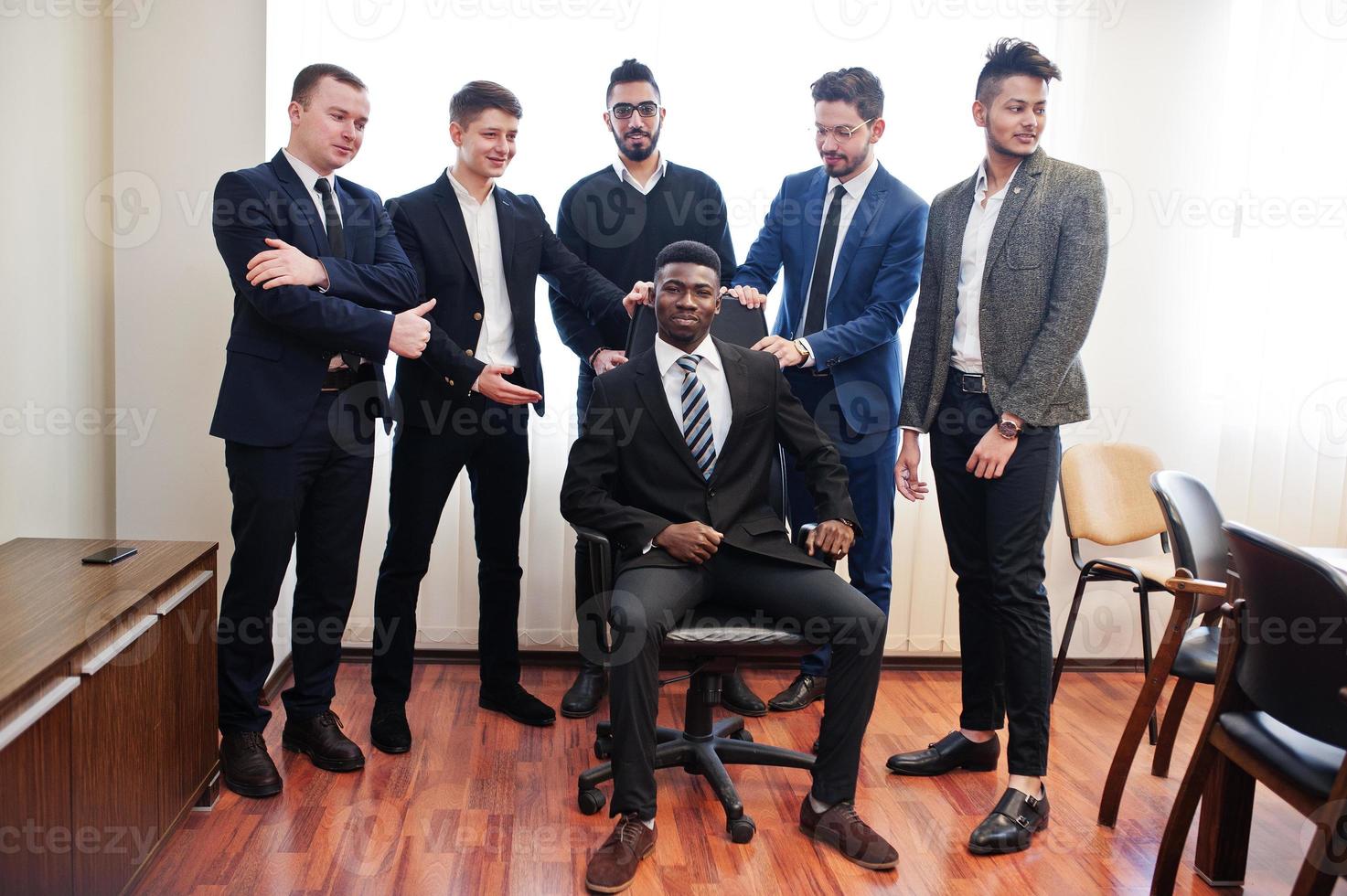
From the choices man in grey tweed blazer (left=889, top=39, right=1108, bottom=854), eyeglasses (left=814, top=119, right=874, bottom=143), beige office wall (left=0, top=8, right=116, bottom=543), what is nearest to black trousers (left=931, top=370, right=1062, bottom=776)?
man in grey tweed blazer (left=889, top=39, right=1108, bottom=854)

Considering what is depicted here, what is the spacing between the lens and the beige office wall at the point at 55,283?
2.68 meters

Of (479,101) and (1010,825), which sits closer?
(1010,825)

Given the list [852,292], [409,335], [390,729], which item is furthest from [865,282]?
[390,729]

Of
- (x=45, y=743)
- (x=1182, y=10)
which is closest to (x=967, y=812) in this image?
(x=45, y=743)

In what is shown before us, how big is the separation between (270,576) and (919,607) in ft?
7.79

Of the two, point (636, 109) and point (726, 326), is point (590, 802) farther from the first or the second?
point (636, 109)

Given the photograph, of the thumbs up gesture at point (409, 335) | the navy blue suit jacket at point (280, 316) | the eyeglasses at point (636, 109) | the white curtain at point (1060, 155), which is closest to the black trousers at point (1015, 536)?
the white curtain at point (1060, 155)

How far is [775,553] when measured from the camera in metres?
2.70

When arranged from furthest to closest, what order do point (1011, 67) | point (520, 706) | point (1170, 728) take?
point (520, 706) < point (1170, 728) < point (1011, 67)

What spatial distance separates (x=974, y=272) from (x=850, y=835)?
145 centimetres

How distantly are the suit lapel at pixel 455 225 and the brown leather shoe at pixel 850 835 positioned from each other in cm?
173

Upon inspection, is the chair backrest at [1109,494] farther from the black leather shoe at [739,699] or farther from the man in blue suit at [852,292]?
the black leather shoe at [739,699]

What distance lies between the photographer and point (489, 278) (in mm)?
3146

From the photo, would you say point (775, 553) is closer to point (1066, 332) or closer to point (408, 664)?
point (1066, 332)
